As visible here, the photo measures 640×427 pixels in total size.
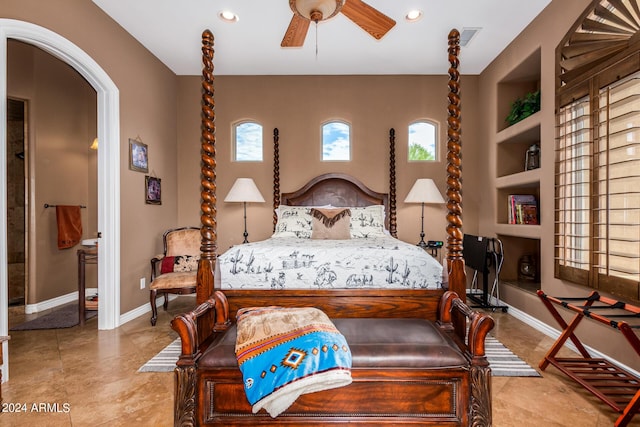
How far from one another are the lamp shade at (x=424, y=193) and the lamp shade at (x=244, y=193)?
195 centimetres

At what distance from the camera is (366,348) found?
166 centimetres

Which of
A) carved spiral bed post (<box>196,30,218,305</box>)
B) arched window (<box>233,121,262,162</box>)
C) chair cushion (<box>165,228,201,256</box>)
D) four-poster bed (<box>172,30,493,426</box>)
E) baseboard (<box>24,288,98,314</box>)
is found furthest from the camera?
arched window (<box>233,121,262,162</box>)

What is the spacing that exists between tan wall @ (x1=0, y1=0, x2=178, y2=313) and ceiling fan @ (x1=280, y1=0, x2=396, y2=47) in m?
1.87

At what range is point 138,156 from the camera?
12.2 ft

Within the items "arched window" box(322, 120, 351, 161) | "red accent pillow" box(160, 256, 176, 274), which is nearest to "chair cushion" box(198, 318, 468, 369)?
"red accent pillow" box(160, 256, 176, 274)

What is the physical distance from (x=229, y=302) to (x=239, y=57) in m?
3.21

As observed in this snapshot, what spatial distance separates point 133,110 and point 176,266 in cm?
181

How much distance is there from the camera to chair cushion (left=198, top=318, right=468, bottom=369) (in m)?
1.62

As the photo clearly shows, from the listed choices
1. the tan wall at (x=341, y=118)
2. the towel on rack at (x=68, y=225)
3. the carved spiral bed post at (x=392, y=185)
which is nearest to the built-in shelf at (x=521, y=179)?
the tan wall at (x=341, y=118)

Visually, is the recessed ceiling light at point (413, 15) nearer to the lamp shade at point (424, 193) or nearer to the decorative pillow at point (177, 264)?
the lamp shade at point (424, 193)

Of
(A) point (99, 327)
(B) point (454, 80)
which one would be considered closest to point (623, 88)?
(B) point (454, 80)

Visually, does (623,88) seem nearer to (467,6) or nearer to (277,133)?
(467,6)

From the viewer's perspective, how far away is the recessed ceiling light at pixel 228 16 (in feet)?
10.4

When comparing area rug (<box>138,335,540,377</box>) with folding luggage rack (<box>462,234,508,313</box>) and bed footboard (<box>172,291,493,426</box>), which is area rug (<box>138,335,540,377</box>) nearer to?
bed footboard (<box>172,291,493,426</box>)
